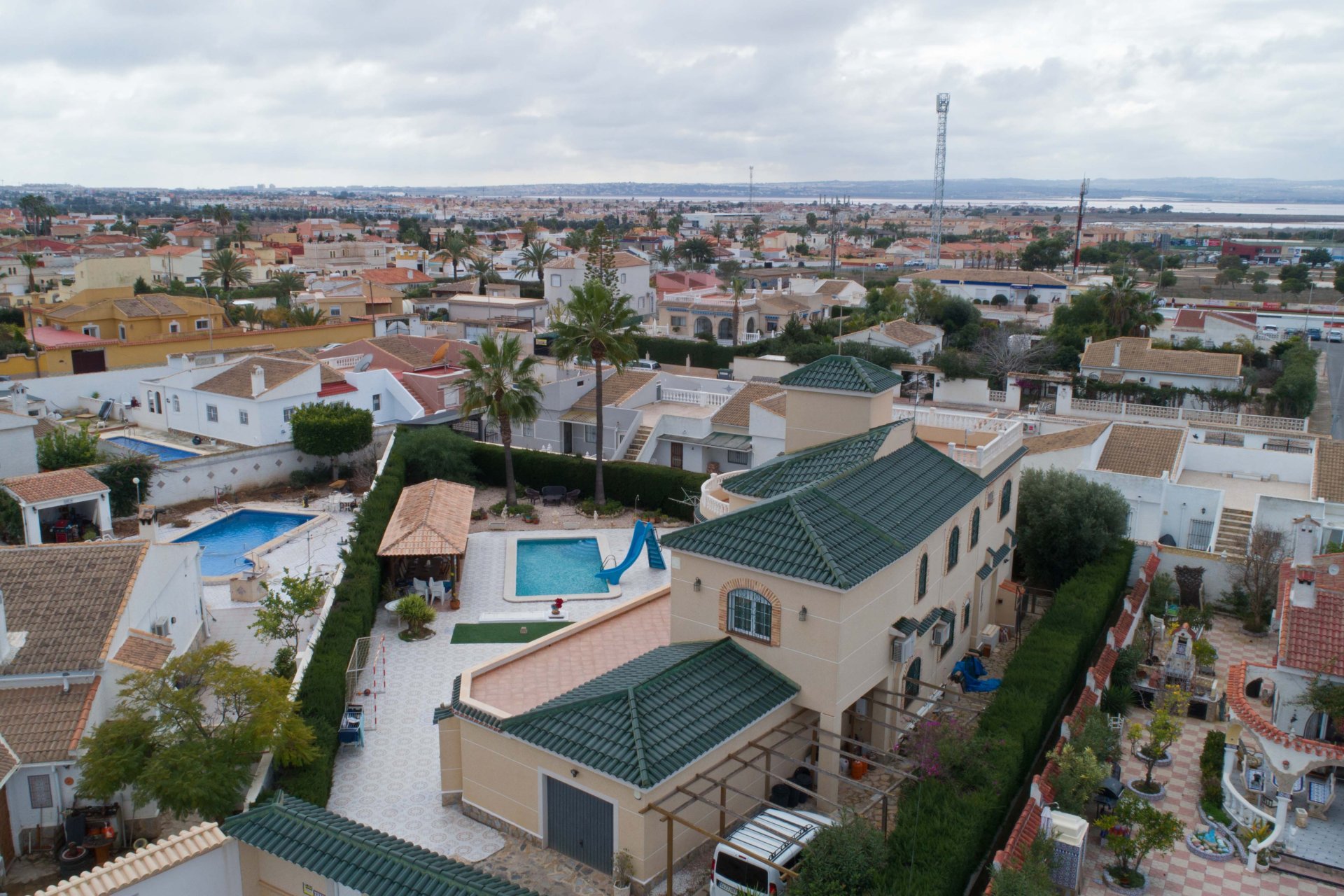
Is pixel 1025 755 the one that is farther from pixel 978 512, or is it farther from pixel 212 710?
pixel 212 710

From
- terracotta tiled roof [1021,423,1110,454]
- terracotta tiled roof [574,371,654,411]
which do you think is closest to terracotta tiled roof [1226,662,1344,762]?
terracotta tiled roof [1021,423,1110,454]

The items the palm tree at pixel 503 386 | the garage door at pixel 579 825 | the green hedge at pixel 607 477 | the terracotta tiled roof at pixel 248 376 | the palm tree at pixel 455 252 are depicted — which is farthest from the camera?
the palm tree at pixel 455 252

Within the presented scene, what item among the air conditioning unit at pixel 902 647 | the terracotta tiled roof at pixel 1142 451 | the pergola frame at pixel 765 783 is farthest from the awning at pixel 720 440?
the pergola frame at pixel 765 783

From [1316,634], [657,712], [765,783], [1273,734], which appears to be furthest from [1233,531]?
[657,712]

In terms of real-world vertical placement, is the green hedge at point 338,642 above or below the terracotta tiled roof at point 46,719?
below

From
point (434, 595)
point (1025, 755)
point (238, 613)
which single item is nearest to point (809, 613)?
point (1025, 755)

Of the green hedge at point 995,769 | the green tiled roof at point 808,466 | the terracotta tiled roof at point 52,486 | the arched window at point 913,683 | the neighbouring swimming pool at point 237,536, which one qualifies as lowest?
the neighbouring swimming pool at point 237,536

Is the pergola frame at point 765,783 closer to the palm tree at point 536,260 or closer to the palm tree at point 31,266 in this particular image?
the palm tree at point 536,260
